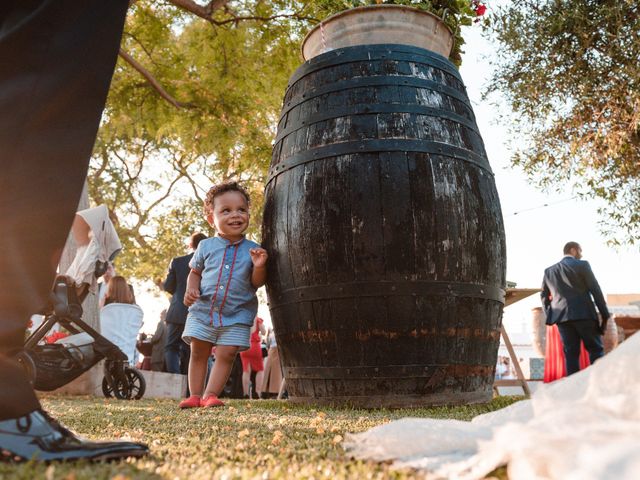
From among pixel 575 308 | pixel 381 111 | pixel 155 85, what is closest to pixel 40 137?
pixel 381 111

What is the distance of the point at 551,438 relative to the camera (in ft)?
2.80

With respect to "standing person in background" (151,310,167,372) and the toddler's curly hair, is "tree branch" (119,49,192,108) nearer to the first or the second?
"standing person in background" (151,310,167,372)

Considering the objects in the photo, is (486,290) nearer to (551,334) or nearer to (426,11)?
(426,11)

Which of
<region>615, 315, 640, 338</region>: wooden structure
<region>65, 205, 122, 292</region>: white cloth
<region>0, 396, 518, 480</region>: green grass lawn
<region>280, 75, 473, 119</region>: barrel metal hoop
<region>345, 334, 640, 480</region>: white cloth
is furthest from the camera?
<region>615, 315, 640, 338</region>: wooden structure

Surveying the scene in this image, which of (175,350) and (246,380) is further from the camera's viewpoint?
(246,380)

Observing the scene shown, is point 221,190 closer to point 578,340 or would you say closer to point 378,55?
point 378,55

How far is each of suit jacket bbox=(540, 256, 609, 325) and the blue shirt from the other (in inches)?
166

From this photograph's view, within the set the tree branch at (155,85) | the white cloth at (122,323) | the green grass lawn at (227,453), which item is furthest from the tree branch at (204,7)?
the green grass lawn at (227,453)

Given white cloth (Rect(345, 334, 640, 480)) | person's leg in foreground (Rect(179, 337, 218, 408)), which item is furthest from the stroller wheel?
white cloth (Rect(345, 334, 640, 480))

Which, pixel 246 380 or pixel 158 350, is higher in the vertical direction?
pixel 158 350

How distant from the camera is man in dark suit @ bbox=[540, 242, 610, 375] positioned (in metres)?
6.32

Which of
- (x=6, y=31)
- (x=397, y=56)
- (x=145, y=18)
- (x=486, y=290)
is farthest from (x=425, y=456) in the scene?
(x=145, y=18)

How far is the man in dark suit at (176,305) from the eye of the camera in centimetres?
611

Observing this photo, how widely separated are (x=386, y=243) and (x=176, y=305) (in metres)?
4.01
